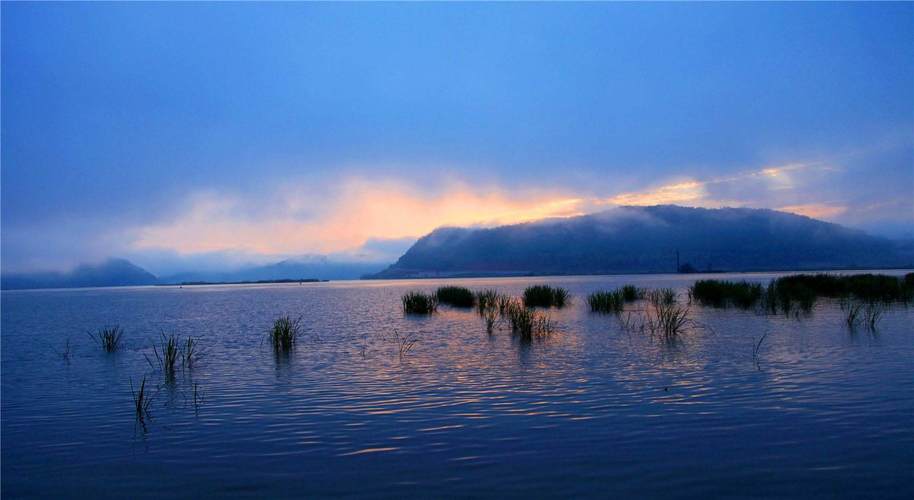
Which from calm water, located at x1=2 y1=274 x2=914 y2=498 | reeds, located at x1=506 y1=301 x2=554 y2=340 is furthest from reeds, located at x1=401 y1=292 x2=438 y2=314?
calm water, located at x1=2 y1=274 x2=914 y2=498

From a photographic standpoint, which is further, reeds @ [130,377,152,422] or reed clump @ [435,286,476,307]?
reed clump @ [435,286,476,307]

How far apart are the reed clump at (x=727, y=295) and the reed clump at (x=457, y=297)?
564 inches

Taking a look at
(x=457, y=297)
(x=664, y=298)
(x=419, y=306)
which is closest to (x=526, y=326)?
(x=664, y=298)

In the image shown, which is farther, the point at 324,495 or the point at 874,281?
the point at 874,281

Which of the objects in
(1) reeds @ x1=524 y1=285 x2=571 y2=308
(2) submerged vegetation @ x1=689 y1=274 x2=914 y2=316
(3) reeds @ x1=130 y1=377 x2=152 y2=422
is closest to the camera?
(3) reeds @ x1=130 y1=377 x2=152 y2=422

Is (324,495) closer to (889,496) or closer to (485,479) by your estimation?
(485,479)

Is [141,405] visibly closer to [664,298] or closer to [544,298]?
[664,298]

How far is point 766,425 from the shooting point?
8.33m

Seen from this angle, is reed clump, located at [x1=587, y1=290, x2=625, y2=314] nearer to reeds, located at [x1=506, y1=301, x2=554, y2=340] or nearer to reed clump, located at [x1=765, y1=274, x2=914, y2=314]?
reed clump, located at [x1=765, y1=274, x2=914, y2=314]

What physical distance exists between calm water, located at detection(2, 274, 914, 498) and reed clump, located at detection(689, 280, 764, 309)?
13830 mm

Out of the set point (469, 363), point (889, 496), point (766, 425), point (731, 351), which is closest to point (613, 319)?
point (731, 351)

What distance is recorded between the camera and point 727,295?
33.0m

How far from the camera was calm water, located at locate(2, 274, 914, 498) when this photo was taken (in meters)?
6.48

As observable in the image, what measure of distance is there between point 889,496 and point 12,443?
10.9 meters
